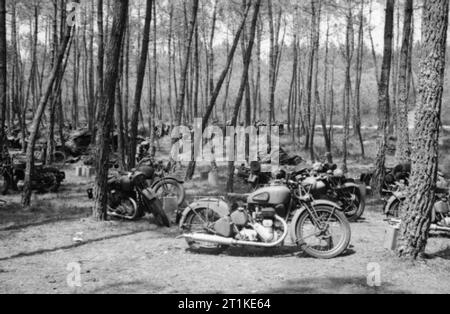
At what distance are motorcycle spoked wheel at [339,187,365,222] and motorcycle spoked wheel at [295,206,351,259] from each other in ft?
7.01

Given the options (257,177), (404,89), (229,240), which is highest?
(404,89)

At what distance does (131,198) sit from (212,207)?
2335 mm

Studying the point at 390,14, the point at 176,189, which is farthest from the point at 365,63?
the point at 176,189

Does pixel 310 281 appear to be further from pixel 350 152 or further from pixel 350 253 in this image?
pixel 350 152

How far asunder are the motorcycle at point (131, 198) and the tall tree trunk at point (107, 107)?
0.28 m

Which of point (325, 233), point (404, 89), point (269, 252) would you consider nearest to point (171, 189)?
point (269, 252)

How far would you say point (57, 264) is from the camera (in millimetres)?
5223

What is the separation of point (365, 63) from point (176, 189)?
5648cm

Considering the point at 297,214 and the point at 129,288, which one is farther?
the point at 297,214

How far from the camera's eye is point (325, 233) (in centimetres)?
533

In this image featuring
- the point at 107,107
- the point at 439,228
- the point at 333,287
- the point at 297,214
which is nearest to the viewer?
the point at 333,287

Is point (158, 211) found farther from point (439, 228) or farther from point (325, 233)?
point (439, 228)

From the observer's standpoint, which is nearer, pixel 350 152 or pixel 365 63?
pixel 350 152

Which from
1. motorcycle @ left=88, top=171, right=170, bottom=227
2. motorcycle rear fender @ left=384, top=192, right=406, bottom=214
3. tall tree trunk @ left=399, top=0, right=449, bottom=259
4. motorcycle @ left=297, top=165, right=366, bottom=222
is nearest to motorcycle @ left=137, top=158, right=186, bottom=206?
motorcycle @ left=88, top=171, right=170, bottom=227
